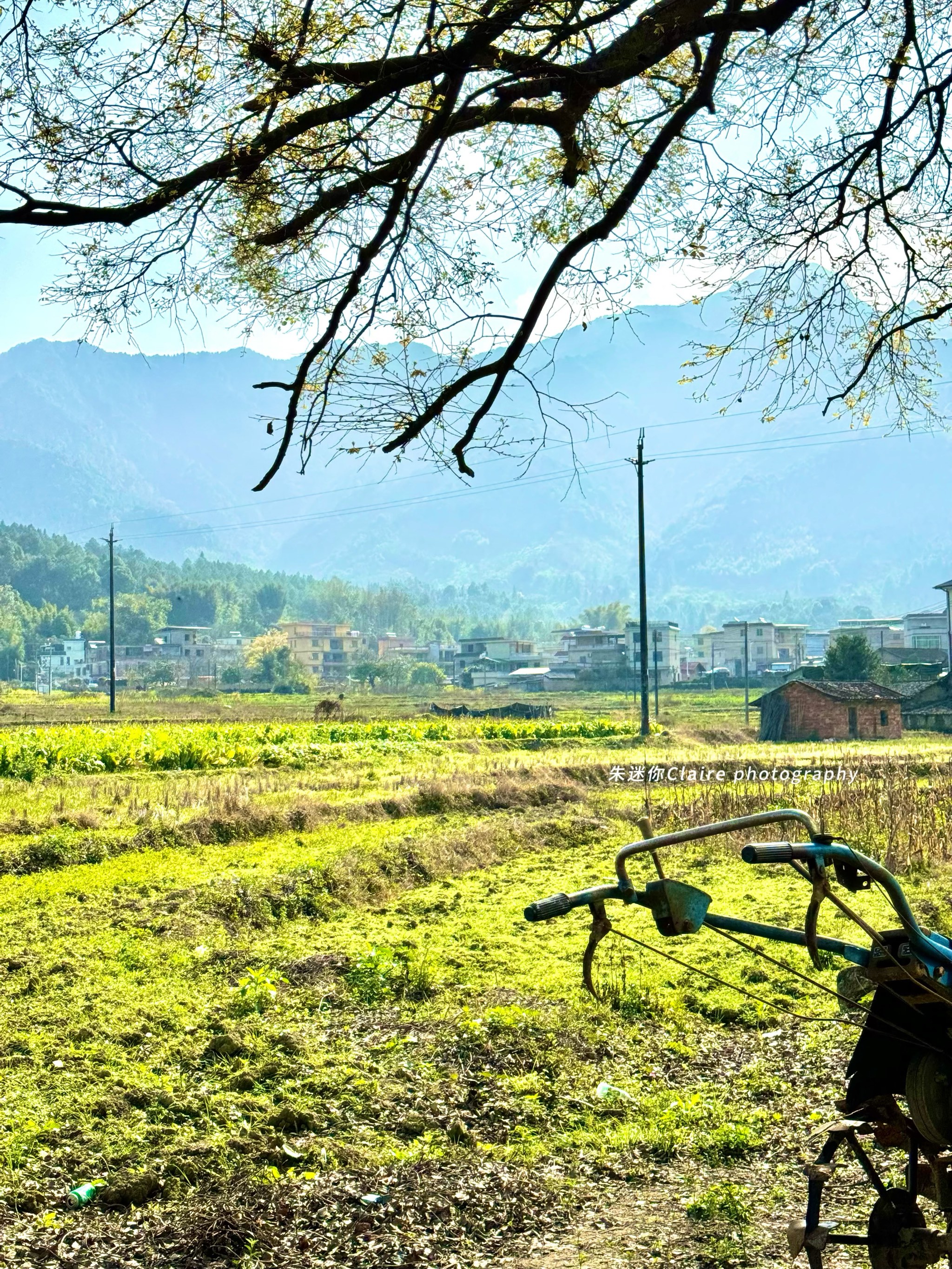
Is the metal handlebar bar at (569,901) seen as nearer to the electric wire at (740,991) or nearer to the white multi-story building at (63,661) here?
the electric wire at (740,991)

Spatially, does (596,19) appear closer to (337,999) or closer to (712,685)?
(337,999)

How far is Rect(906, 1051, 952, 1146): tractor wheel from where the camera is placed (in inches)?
126

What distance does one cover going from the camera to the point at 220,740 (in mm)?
36938

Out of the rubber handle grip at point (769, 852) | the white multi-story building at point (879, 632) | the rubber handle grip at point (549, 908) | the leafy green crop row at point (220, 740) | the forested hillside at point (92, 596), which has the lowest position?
the leafy green crop row at point (220, 740)

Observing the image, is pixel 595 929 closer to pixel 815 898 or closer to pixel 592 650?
pixel 815 898

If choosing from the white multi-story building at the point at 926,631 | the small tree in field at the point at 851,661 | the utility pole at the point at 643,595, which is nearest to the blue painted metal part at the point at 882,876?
the utility pole at the point at 643,595

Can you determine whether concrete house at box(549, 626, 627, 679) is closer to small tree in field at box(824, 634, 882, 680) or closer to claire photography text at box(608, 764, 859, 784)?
small tree in field at box(824, 634, 882, 680)

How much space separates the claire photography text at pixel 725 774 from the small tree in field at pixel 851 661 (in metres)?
33.0

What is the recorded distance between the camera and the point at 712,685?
94938 millimetres

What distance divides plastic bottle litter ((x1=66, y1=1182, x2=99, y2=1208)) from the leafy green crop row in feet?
72.8

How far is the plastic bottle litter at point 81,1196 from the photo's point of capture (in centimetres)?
543

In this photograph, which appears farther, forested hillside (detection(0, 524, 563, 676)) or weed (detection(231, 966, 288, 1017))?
forested hillside (detection(0, 524, 563, 676))

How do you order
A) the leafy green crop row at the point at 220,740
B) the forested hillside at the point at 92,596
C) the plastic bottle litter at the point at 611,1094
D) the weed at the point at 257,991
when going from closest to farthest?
the plastic bottle litter at the point at 611,1094
the weed at the point at 257,991
the leafy green crop row at the point at 220,740
the forested hillside at the point at 92,596

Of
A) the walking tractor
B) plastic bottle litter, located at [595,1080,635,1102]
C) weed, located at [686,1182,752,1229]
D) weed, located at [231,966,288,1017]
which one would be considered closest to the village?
weed, located at [231,966,288,1017]
